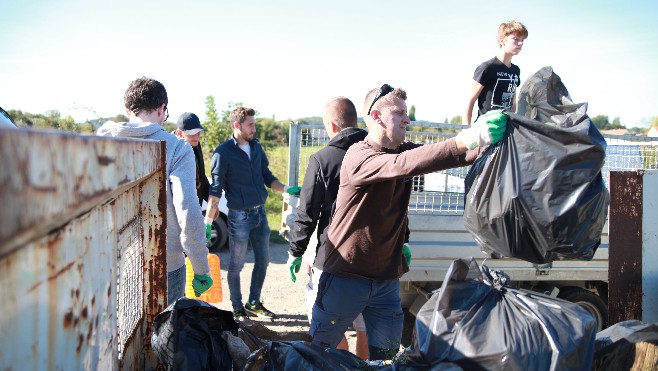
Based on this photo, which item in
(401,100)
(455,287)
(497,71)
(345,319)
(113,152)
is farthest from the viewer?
(497,71)

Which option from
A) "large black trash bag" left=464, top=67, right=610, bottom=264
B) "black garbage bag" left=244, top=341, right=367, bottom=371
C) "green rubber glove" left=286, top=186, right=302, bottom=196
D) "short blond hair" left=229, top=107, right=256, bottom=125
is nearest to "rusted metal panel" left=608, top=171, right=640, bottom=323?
"large black trash bag" left=464, top=67, right=610, bottom=264

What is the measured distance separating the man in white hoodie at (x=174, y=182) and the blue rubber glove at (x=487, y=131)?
1447 millimetres

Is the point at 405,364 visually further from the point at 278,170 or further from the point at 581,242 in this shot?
the point at 278,170

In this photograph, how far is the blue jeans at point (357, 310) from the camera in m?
3.08

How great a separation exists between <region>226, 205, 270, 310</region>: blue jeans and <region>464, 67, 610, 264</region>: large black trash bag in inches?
129

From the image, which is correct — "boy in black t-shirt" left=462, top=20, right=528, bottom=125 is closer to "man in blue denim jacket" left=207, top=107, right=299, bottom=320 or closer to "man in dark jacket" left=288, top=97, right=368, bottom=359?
"man in dark jacket" left=288, top=97, right=368, bottom=359

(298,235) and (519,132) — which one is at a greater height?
(519,132)

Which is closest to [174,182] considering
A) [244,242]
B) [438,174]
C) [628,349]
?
[628,349]

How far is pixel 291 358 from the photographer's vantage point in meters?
1.89

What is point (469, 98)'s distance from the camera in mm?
4965

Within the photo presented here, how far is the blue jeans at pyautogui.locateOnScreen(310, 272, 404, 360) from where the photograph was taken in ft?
10.1

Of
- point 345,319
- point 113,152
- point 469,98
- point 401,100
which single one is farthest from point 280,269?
point 113,152

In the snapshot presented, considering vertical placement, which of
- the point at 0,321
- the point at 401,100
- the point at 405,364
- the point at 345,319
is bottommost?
the point at 345,319

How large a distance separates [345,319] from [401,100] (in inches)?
50.3
